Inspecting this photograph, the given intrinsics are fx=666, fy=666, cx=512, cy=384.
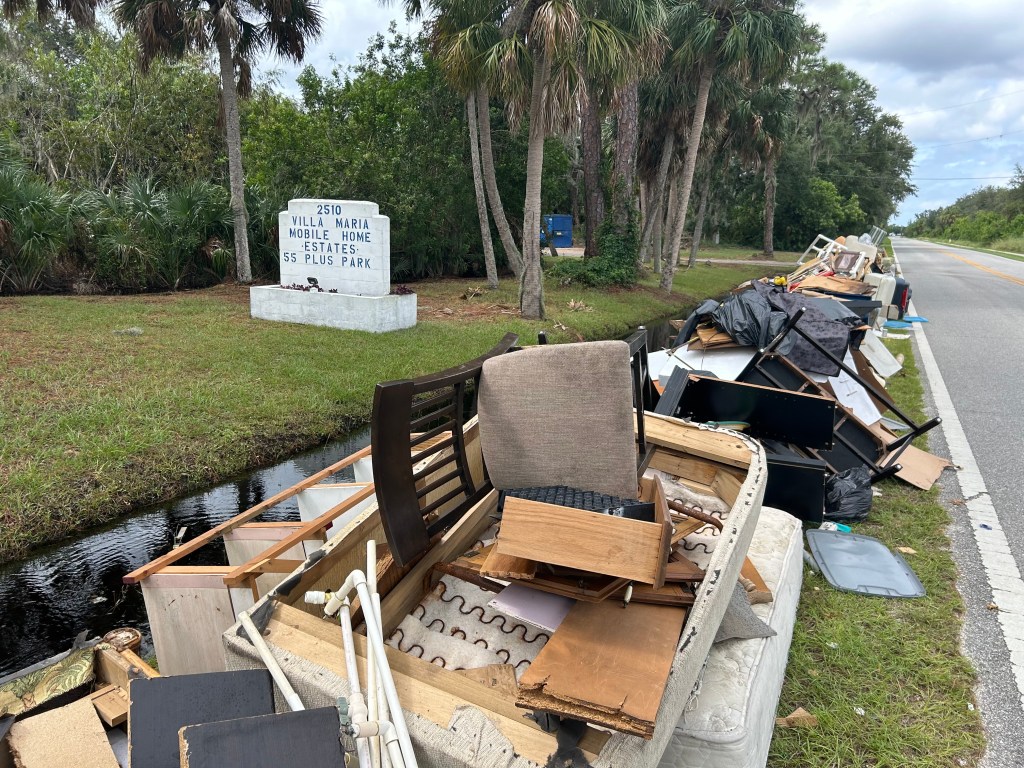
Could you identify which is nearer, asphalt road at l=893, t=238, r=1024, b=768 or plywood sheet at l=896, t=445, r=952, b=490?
asphalt road at l=893, t=238, r=1024, b=768

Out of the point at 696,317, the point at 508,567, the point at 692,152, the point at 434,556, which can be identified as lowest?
the point at 434,556

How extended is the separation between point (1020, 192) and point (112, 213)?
78047 millimetres

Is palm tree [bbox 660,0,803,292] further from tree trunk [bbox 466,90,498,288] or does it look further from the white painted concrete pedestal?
the white painted concrete pedestal

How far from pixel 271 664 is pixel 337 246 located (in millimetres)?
9975

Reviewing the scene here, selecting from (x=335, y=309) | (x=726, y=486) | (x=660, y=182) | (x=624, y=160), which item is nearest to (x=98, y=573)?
(x=726, y=486)

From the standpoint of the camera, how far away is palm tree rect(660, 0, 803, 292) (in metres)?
15.4

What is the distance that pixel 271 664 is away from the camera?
1.88 metres

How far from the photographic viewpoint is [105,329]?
985 cm

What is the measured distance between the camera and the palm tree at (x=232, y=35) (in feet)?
42.0

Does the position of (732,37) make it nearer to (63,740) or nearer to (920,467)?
(920,467)

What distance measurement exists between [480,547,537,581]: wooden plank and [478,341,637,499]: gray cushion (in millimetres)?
646

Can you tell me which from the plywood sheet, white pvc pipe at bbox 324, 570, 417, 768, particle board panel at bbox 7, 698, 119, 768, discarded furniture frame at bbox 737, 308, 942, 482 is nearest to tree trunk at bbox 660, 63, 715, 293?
discarded furniture frame at bbox 737, 308, 942, 482

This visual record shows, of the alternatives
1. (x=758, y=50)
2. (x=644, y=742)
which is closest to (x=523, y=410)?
(x=644, y=742)

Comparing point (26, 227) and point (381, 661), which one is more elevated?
point (26, 227)
